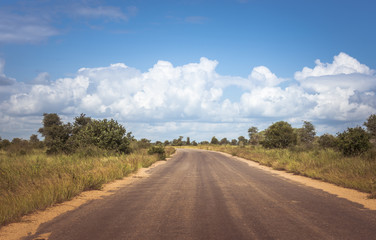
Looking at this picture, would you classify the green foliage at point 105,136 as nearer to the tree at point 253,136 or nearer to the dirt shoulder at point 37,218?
the dirt shoulder at point 37,218

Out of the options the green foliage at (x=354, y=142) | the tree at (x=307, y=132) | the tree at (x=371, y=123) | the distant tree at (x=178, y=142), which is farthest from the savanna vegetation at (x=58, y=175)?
the distant tree at (x=178, y=142)

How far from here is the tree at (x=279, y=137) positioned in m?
41.6

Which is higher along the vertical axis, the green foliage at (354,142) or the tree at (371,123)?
the tree at (371,123)

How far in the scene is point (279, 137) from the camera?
4153 cm

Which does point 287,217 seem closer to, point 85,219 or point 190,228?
point 190,228

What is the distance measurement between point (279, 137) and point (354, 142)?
81.5 ft

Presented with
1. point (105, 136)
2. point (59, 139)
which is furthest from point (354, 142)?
point (59, 139)

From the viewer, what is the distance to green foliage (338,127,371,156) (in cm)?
1684

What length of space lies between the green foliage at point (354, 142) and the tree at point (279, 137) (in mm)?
23456

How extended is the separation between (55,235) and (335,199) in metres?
8.01

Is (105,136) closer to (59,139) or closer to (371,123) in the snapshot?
(59,139)

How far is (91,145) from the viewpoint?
22.0m

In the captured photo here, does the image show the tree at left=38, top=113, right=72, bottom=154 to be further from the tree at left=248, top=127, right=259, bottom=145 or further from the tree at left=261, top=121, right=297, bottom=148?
the tree at left=248, top=127, right=259, bottom=145

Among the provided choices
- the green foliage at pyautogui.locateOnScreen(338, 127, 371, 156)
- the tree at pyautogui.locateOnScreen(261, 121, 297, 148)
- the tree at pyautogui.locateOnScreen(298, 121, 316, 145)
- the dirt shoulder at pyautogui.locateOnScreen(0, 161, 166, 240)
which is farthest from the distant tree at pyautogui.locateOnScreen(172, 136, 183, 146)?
the dirt shoulder at pyautogui.locateOnScreen(0, 161, 166, 240)
